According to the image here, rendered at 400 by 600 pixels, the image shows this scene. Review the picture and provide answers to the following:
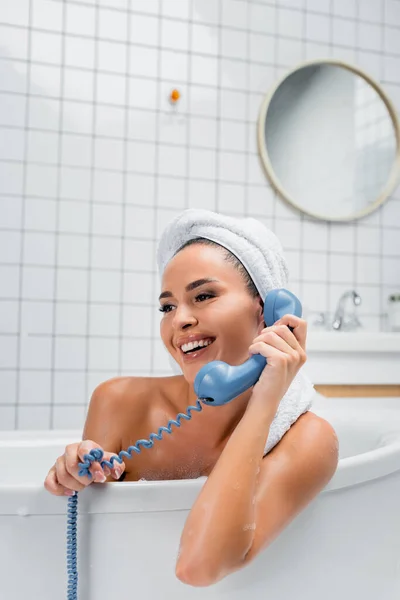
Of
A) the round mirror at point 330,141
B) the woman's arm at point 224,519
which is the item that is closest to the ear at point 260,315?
the woman's arm at point 224,519

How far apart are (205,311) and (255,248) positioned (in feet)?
0.53

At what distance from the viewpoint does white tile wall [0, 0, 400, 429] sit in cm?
251

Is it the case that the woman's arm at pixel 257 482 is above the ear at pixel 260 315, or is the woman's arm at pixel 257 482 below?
below

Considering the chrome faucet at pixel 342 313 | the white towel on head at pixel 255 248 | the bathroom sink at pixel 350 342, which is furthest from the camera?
the chrome faucet at pixel 342 313

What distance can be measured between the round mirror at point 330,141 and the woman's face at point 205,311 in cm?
184

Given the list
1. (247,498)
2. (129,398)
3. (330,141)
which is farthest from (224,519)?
(330,141)

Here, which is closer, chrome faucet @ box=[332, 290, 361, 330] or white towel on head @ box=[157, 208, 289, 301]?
white towel on head @ box=[157, 208, 289, 301]

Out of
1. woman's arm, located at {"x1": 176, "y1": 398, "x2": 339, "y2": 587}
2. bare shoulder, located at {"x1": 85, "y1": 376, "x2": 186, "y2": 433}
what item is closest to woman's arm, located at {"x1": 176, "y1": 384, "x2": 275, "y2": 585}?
woman's arm, located at {"x1": 176, "y1": 398, "x2": 339, "y2": 587}

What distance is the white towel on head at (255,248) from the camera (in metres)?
1.04

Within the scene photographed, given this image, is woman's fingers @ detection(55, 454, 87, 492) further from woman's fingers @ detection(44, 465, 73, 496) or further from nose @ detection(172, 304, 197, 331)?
nose @ detection(172, 304, 197, 331)

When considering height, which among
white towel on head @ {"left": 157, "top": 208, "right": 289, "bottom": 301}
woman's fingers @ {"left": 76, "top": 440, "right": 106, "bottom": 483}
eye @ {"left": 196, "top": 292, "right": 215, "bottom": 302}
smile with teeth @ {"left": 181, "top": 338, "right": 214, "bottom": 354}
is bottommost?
woman's fingers @ {"left": 76, "top": 440, "right": 106, "bottom": 483}

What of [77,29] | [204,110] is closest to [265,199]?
[204,110]

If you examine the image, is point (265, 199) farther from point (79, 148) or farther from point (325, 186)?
point (79, 148)

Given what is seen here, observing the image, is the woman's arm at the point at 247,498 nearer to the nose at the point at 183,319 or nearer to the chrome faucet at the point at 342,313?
the nose at the point at 183,319
